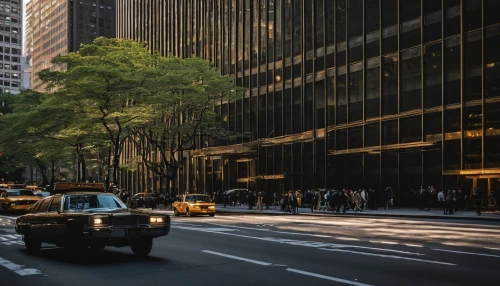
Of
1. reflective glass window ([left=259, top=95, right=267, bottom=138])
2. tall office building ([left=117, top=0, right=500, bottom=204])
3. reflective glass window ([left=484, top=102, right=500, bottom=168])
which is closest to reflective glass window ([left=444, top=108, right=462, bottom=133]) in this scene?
tall office building ([left=117, top=0, right=500, bottom=204])

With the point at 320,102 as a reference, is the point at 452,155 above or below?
below

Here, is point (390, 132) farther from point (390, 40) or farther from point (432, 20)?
point (432, 20)

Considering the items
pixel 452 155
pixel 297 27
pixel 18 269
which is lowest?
pixel 18 269

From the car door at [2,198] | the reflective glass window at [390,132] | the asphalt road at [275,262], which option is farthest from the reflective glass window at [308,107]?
the asphalt road at [275,262]

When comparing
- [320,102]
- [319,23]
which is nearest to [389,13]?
[319,23]

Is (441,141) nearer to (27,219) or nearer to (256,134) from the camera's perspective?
(256,134)

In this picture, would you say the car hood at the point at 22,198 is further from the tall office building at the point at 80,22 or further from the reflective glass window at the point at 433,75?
the tall office building at the point at 80,22

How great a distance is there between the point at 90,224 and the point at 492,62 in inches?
1306

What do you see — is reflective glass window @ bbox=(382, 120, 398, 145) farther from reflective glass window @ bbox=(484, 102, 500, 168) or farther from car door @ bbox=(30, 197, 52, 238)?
car door @ bbox=(30, 197, 52, 238)

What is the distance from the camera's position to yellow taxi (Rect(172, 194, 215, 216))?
38125mm

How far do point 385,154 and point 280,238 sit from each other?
94.1 ft

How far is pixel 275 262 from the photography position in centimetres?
1332

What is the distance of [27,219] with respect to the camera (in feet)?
53.6

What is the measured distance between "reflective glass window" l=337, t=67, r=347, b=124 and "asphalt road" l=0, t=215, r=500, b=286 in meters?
31.7
